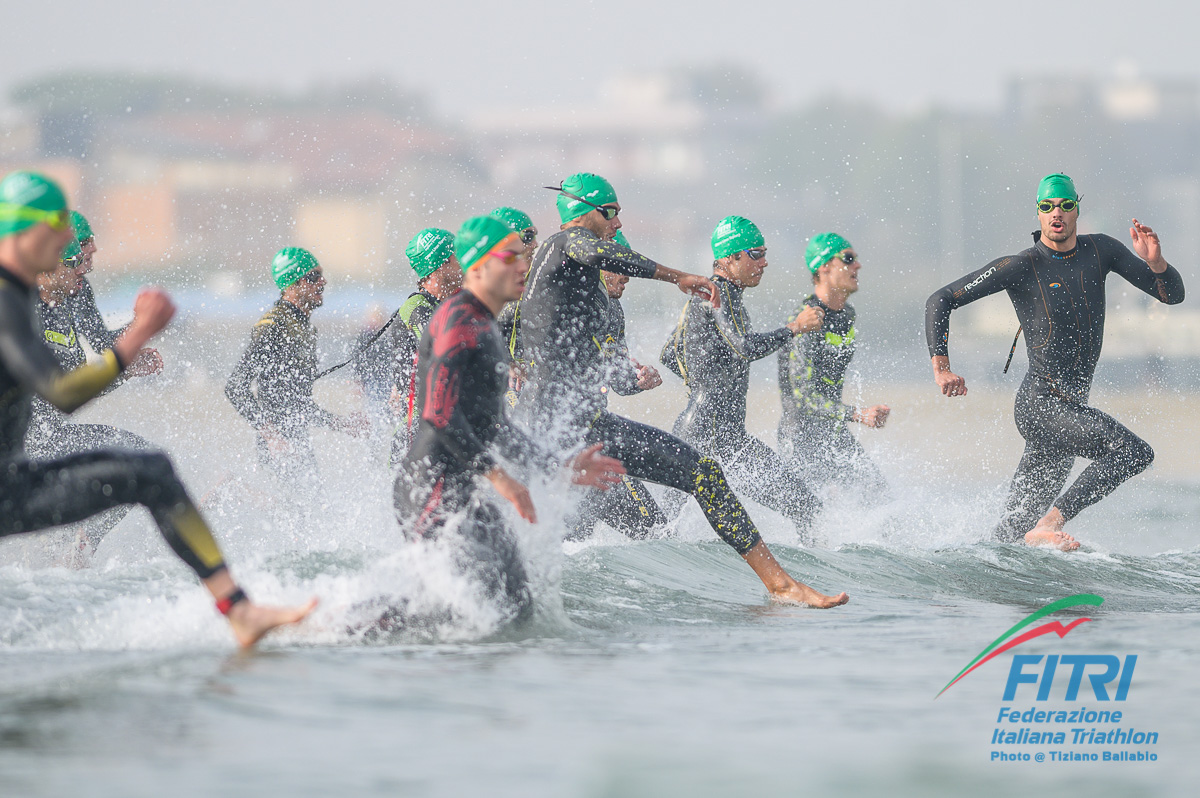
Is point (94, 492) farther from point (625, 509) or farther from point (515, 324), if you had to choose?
point (625, 509)

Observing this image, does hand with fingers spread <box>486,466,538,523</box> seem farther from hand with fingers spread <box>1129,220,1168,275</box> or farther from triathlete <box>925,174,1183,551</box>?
hand with fingers spread <box>1129,220,1168,275</box>

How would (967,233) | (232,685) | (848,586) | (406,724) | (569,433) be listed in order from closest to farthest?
1. (406,724)
2. (232,685)
3. (569,433)
4. (848,586)
5. (967,233)

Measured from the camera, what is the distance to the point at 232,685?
13.8 ft

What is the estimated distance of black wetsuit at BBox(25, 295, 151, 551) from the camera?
7.44m

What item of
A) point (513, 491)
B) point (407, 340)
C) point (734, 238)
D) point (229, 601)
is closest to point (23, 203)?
point (229, 601)

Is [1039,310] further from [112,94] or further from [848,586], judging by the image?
[112,94]

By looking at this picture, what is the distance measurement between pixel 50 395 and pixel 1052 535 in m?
5.36

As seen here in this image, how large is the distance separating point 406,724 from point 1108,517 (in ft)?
29.3

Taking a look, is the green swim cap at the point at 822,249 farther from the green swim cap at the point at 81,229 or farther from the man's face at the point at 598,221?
the green swim cap at the point at 81,229

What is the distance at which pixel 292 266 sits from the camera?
8422 millimetres

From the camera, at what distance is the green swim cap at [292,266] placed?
8.41 meters

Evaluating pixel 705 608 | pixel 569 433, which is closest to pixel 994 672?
pixel 705 608

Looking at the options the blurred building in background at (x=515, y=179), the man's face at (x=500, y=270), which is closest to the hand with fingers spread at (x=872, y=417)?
the man's face at (x=500, y=270)

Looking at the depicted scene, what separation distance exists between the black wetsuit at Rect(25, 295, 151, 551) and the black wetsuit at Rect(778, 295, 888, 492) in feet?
12.5
